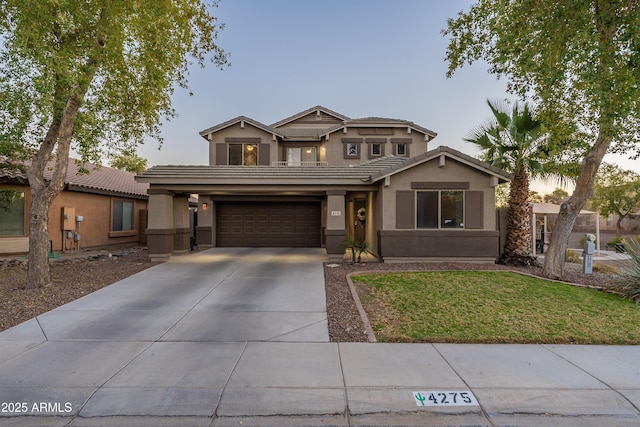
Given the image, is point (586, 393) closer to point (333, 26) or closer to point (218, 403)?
point (218, 403)

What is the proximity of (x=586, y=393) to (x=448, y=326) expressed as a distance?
6.34 feet

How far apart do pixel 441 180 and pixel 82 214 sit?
51.6 ft

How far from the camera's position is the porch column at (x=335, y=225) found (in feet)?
37.8

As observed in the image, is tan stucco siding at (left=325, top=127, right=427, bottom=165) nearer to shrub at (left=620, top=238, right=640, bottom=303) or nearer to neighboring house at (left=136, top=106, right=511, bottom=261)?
neighboring house at (left=136, top=106, right=511, bottom=261)

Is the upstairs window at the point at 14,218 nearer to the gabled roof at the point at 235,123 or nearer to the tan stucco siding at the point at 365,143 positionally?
the gabled roof at the point at 235,123

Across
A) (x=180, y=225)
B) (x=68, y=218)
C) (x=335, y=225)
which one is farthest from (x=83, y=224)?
(x=335, y=225)

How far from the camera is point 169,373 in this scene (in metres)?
3.67

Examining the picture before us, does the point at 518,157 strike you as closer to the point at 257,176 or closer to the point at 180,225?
the point at 257,176

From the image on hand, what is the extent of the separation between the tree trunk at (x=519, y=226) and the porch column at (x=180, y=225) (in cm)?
1257

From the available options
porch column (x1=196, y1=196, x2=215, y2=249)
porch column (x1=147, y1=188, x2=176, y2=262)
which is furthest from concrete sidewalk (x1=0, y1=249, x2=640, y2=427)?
porch column (x1=196, y1=196, x2=215, y2=249)

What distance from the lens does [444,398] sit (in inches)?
128

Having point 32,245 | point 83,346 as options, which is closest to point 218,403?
point 83,346

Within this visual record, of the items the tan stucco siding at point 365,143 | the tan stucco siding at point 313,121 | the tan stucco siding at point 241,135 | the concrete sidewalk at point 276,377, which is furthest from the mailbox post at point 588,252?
the tan stucco siding at point 313,121

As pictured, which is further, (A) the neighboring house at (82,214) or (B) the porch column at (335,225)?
(A) the neighboring house at (82,214)
